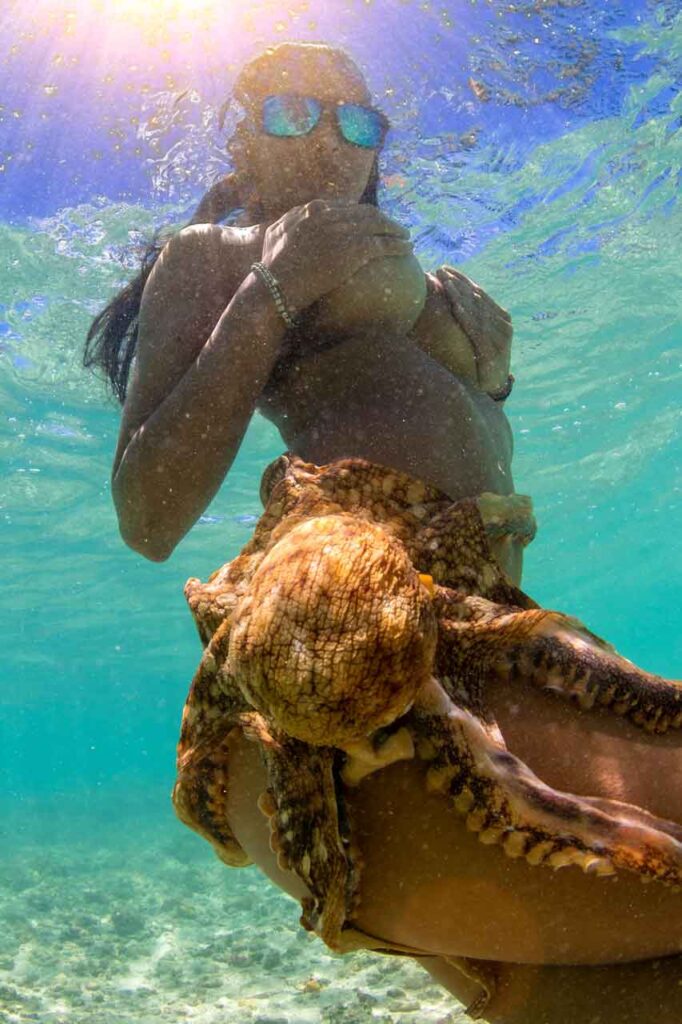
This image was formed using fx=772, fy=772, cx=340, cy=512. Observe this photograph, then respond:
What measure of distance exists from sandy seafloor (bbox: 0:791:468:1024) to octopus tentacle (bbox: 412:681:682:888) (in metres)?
6.55

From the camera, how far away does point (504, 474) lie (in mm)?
2715

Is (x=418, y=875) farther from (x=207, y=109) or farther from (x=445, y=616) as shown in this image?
(x=207, y=109)

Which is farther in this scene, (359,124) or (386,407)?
(359,124)

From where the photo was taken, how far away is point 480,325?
115 inches

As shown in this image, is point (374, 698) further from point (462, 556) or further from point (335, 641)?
point (462, 556)

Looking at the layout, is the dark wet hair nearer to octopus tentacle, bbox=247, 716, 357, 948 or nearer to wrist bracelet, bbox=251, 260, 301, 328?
wrist bracelet, bbox=251, 260, 301, 328

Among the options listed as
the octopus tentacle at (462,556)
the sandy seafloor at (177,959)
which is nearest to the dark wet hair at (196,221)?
the octopus tentacle at (462,556)

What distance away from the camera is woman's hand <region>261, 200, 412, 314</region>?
237cm

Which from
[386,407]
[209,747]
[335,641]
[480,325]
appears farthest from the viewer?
[480,325]

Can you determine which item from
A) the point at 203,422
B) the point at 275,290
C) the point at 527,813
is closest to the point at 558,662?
the point at 527,813

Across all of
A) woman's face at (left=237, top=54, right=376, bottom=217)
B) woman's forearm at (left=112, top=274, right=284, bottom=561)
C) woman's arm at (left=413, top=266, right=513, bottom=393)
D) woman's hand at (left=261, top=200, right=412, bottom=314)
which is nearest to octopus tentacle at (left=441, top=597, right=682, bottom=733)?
woman's forearm at (left=112, top=274, right=284, bottom=561)

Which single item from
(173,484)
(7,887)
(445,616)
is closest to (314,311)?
(173,484)

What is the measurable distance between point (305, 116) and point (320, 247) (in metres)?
0.77

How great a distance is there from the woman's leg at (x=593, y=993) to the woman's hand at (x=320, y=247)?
1.86 meters
